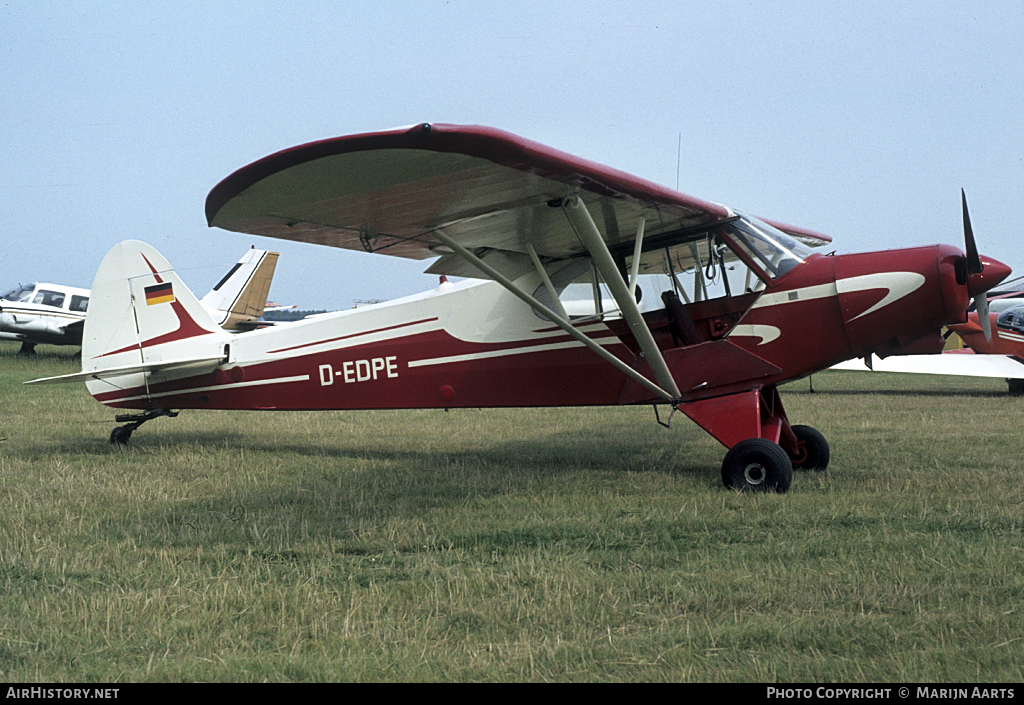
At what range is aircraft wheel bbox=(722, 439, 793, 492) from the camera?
5508 millimetres

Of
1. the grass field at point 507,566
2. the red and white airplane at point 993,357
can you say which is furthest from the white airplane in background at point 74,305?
the red and white airplane at point 993,357

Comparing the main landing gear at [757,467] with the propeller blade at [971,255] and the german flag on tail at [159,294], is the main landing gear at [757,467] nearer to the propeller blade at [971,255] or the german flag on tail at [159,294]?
the propeller blade at [971,255]

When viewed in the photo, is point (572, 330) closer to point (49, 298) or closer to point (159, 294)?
point (159, 294)

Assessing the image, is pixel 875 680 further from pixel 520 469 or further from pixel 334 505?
pixel 520 469

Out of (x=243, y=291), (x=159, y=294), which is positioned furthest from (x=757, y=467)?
(x=243, y=291)

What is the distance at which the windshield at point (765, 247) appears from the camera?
20.7ft

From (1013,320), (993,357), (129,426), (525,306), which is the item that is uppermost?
(525,306)

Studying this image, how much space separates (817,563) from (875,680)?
1335 mm

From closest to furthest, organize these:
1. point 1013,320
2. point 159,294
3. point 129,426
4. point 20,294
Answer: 1. point 129,426
2. point 159,294
3. point 1013,320
4. point 20,294

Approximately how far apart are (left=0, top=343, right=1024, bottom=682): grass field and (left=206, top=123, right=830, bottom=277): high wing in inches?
76.4

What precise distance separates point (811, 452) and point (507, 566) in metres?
3.88

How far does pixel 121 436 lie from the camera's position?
858 cm

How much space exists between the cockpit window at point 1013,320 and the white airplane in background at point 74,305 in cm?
1946

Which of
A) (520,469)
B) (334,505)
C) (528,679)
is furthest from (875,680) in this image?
(520,469)
